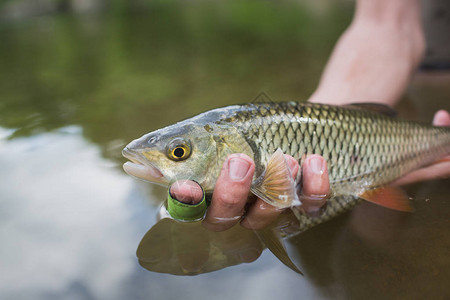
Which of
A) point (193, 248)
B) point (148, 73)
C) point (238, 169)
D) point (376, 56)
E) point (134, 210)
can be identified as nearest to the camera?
point (238, 169)

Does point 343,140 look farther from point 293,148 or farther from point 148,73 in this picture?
point 148,73

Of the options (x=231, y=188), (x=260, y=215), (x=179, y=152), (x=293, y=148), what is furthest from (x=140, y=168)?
(x=293, y=148)

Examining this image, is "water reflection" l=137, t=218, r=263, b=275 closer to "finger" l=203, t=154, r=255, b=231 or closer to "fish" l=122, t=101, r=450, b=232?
"finger" l=203, t=154, r=255, b=231

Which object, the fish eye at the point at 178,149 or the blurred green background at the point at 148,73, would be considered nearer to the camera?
the fish eye at the point at 178,149

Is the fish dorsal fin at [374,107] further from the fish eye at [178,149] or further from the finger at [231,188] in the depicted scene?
the fish eye at [178,149]

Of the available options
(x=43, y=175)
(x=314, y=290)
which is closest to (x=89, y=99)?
(x=43, y=175)

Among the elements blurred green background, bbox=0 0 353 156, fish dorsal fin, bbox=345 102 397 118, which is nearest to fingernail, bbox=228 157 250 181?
fish dorsal fin, bbox=345 102 397 118

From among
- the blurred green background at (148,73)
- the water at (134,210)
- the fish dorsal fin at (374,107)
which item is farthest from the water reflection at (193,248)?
the blurred green background at (148,73)
